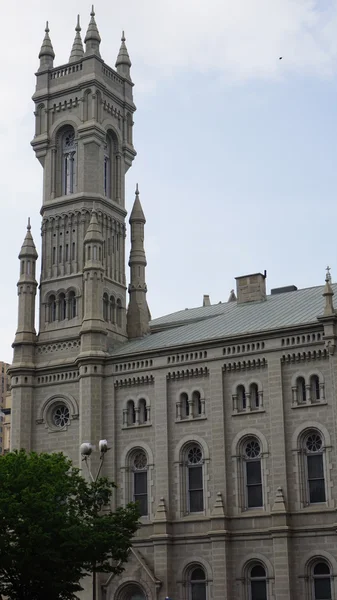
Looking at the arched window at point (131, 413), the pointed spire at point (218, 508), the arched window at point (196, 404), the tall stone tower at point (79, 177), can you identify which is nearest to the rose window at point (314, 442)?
the pointed spire at point (218, 508)

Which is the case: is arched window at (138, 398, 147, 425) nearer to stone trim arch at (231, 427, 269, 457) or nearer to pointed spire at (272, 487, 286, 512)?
stone trim arch at (231, 427, 269, 457)

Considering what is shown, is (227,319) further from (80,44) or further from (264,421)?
(80,44)

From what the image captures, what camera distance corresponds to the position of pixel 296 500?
55438 mm

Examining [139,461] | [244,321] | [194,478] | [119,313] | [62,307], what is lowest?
[194,478]

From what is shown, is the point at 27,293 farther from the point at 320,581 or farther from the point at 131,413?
the point at 320,581

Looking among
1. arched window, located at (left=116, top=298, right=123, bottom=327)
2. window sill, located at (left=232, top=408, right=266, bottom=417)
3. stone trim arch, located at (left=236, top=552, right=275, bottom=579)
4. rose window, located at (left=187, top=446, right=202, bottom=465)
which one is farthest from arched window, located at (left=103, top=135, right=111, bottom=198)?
stone trim arch, located at (left=236, top=552, right=275, bottom=579)

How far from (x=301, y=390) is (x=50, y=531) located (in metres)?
17.6

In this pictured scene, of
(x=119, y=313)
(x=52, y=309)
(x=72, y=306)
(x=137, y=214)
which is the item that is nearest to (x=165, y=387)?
(x=119, y=313)

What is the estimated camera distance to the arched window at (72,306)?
6988cm

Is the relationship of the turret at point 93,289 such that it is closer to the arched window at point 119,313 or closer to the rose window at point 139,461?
the arched window at point 119,313

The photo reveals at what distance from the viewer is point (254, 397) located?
194 ft

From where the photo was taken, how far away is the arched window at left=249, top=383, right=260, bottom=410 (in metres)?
58.7

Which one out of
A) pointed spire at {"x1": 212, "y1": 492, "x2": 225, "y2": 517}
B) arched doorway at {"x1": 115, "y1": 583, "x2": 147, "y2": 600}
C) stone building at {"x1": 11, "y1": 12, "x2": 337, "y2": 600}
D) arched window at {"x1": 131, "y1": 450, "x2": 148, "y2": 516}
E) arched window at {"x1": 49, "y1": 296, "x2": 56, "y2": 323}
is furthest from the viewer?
arched window at {"x1": 49, "y1": 296, "x2": 56, "y2": 323}

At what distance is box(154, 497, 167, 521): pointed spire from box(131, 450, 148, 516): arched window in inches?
68.1
